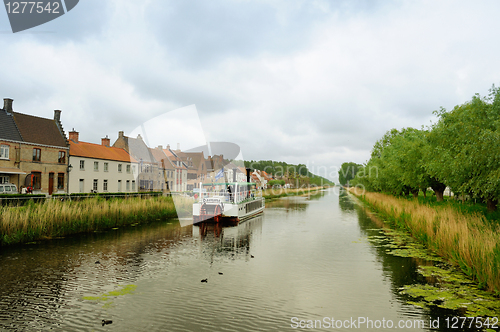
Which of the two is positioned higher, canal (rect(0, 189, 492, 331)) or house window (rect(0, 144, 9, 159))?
house window (rect(0, 144, 9, 159))

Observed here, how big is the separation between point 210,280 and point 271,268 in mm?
3133

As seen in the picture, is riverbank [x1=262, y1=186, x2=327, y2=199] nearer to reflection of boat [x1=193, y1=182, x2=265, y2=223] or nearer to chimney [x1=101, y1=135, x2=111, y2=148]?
chimney [x1=101, y1=135, x2=111, y2=148]

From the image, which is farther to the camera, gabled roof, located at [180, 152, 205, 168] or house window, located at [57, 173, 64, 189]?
gabled roof, located at [180, 152, 205, 168]

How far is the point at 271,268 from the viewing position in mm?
13953

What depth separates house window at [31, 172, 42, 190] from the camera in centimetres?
A: 4182

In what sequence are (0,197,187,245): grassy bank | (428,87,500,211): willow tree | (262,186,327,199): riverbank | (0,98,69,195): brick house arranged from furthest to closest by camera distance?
(262,186,327,199): riverbank, (0,98,69,195): brick house, (0,197,187,245): grassy bank, (428,87,500,211): willow tree

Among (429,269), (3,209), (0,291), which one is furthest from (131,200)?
(429,269)

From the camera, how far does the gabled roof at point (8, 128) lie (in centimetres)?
3928

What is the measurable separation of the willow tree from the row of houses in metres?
21.4

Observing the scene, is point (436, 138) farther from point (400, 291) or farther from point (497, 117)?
point (400, 291)

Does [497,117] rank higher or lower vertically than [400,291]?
higher

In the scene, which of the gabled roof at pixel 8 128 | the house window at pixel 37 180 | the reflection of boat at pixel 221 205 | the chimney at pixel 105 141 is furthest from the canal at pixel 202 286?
the chimney at pixel 105 141
